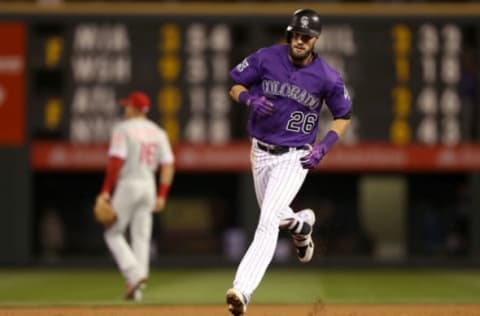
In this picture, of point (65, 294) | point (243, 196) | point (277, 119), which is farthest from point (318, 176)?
point (277, 119)

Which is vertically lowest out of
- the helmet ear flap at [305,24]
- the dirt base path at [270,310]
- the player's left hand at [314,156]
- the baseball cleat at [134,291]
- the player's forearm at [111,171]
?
the baseball cleat at [134,291]

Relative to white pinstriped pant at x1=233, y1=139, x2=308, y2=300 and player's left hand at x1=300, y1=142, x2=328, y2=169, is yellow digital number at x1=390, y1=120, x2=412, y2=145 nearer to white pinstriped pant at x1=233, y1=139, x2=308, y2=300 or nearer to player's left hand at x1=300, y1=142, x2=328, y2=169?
white pinstriped pant at x1=233, y1=139, x2=308, y2=300

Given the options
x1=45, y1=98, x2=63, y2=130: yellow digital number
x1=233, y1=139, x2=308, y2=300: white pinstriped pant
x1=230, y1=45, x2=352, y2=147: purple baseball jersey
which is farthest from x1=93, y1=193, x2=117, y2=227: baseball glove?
x1=45, y1=98, x2=63, y2=130: yellow digital number

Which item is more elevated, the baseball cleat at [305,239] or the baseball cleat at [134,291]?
the baseball cleat at [305,239]

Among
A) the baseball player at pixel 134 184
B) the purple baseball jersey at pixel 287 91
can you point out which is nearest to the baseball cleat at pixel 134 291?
the baseball player at pixel 134 184

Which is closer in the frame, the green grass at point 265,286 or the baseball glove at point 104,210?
the baseball glove at point 104,210

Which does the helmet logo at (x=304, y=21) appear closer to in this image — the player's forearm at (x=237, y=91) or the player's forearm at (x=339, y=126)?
the player's forearm at (x=237, y=91)

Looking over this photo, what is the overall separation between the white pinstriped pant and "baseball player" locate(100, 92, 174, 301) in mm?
2967

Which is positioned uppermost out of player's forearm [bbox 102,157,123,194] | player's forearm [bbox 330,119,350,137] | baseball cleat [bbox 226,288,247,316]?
player's forearm [bbox 330,119,350,137]

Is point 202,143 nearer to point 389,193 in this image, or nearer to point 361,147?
point 361,147

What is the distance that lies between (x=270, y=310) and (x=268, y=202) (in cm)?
176

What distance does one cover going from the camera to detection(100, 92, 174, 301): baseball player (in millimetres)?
10469

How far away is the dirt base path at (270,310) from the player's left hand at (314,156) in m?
1.26

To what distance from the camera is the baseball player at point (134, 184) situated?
1047 centimetres
